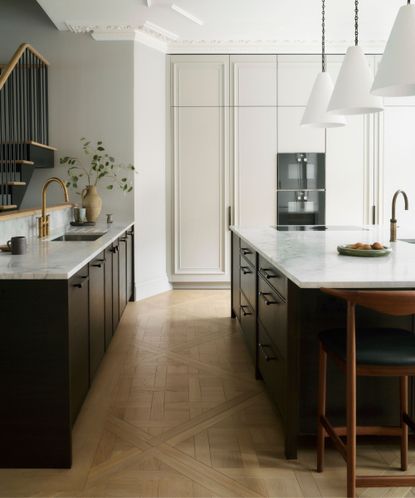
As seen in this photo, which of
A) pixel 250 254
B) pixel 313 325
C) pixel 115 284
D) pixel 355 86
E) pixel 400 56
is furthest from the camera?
pixel 115 284

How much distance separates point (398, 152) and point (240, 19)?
2646mm

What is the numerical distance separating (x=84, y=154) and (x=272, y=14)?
2.63m

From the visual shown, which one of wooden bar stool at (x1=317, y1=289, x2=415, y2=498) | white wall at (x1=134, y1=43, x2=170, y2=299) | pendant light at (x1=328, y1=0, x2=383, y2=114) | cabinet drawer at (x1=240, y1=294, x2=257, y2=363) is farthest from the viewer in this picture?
white wall at (x1=134, y1=43, x2=170, y2=299)

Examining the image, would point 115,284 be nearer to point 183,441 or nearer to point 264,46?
point 183,441

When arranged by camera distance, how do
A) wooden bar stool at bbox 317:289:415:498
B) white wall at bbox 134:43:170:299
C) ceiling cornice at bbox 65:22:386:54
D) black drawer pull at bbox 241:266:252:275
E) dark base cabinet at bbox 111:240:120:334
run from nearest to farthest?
wooden bar stool at bbox 317:289:415:498 < black drawer pull at bbox 241:266:252:275 < dark base cabinet at bbox 111:240:120:334 < white wall at bbox 134:43:170:299 < ceiling cornice at bbox 65:22:386:54

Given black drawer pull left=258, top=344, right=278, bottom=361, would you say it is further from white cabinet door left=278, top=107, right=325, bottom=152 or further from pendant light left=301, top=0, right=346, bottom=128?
white cabinet door left=278, top=107, right=325, bottom=152

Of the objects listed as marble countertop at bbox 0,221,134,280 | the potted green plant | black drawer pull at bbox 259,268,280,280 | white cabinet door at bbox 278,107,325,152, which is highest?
white cabinet door at bbox 278,107,325,152

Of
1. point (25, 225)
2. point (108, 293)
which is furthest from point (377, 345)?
point (25, 225)

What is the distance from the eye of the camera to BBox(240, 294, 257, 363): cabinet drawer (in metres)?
3.80

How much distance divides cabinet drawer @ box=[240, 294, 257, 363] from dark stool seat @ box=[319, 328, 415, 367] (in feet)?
4.36

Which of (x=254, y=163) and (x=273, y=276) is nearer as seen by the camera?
(x=273, y=276)

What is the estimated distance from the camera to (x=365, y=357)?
7.02 ft

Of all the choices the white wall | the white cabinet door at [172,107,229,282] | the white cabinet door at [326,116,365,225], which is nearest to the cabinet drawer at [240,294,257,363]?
the white wall

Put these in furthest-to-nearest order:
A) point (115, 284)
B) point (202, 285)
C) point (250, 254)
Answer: point (202, 285) → point (115, 284) → point (250, 254)
